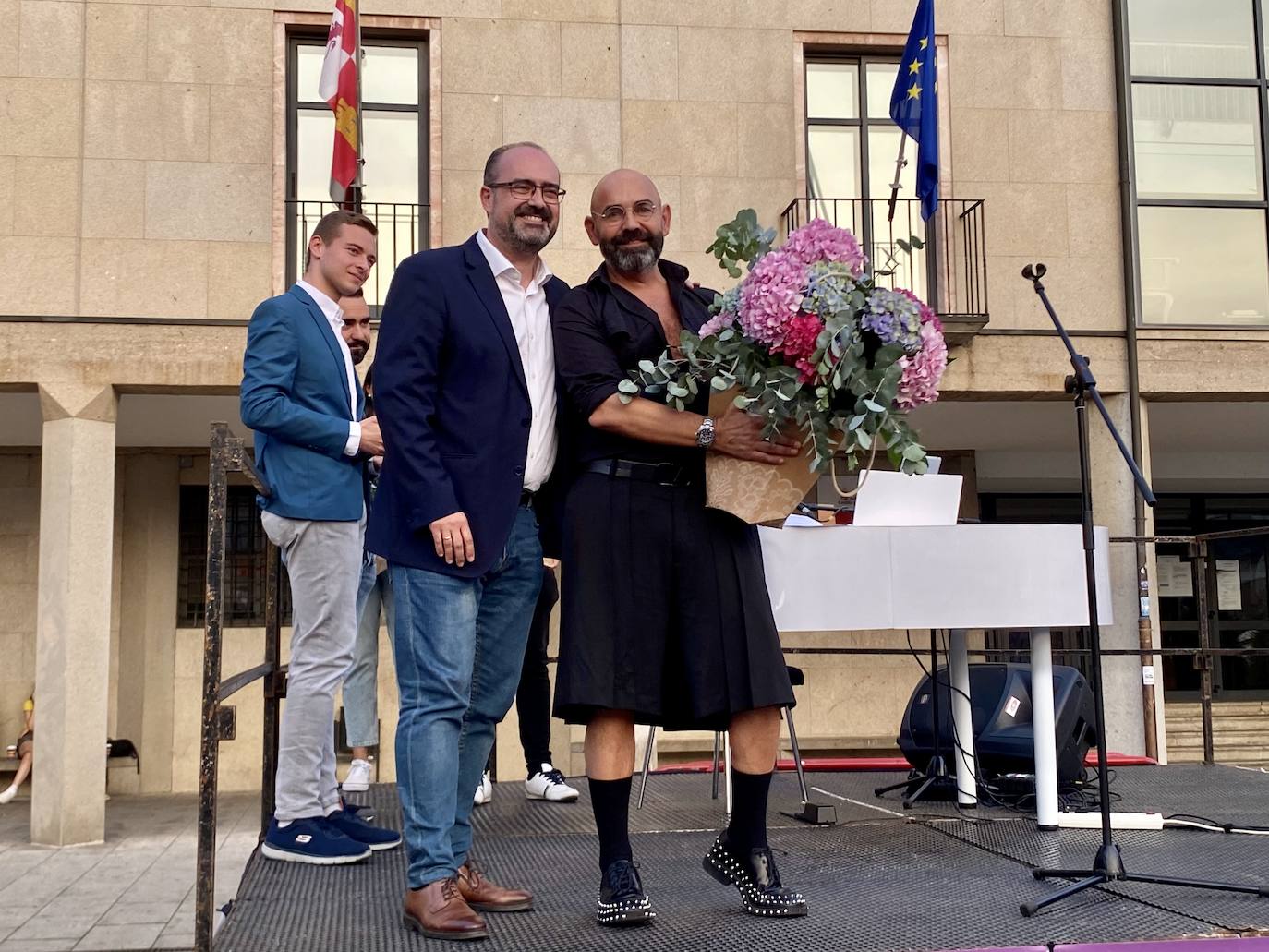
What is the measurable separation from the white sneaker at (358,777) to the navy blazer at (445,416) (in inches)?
86.8

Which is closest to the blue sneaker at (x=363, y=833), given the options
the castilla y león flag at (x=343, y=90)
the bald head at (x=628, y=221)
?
the bald head at (x=628, y=221)

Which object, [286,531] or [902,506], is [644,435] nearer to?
[286,531]

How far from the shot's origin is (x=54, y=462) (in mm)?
10625

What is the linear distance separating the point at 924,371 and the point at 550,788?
100 inches

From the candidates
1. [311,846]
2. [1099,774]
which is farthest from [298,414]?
[1099,774]

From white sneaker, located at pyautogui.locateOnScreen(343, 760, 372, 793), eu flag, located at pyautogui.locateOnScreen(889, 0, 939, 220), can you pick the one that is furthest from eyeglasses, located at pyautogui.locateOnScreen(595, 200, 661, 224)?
eu flag, located at pyautogui.locateOnScreen(889, 0, 939, 220)

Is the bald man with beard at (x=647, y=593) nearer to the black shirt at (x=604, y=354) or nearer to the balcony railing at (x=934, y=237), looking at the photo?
the black shirt at (x=604, y=354)

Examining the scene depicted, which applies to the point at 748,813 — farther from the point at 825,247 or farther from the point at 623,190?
the point at 623,190

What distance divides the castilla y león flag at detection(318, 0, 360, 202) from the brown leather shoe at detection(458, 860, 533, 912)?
7257 mm

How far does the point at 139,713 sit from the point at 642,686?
11966 millimetres

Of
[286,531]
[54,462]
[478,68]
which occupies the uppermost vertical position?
[478,68]

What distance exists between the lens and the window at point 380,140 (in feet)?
36.6

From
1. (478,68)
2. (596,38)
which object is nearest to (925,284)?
(596,38)

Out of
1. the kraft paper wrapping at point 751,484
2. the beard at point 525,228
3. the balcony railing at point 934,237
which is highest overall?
the balcony railing at point 934,237
